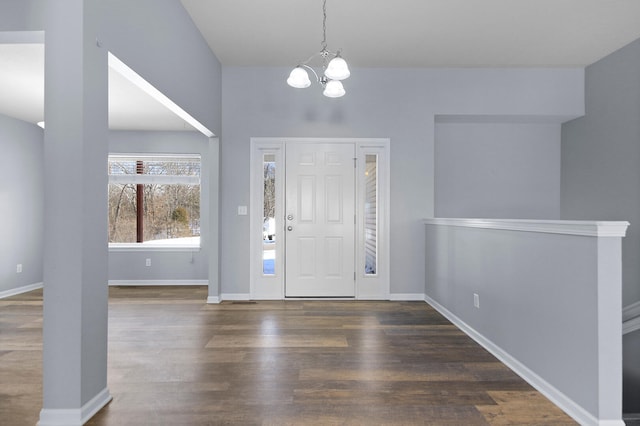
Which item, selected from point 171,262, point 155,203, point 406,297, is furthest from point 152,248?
point 406,297

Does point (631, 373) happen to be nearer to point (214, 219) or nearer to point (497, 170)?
point (497, 170)

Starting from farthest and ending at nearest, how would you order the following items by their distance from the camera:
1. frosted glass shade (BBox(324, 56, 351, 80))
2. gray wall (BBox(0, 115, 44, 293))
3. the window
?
1. the window
2. gray wall (BBox(0, 115, 44, 293))
3. frosted glass shade (BBox(324, 56, 351, 80))

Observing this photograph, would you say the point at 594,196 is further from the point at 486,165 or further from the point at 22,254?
the point at 22,254

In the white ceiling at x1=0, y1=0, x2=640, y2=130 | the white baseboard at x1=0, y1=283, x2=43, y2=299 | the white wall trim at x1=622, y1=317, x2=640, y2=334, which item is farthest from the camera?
the white baseboard at x1=0, y1=283, x2=43, y2=299

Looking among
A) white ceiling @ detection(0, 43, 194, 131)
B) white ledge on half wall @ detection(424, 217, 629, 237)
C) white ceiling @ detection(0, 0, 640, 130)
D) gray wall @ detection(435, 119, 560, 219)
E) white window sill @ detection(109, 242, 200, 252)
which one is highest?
white ceiling @ detection(0, 0, 640, 130)

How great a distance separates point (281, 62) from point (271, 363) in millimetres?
3530

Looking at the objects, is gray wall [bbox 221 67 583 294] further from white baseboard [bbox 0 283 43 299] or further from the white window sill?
white baseboard [bbox 0 283 43 299]

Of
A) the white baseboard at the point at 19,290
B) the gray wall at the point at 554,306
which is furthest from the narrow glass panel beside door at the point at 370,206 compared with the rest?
the white baseboard at the point at 19,290

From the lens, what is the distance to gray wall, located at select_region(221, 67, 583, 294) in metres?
4.59

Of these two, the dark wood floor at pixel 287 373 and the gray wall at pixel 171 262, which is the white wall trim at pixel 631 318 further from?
the gray wall at pixel 171 262

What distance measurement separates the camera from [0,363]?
2633 mm

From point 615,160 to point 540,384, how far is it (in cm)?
335

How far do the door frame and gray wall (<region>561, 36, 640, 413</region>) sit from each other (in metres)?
2.56

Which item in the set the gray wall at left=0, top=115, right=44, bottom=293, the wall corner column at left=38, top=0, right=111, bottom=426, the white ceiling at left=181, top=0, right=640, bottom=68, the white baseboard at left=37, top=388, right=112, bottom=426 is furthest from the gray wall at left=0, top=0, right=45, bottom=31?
the gray wall at left=0, top=115, right=44, bottom=293
